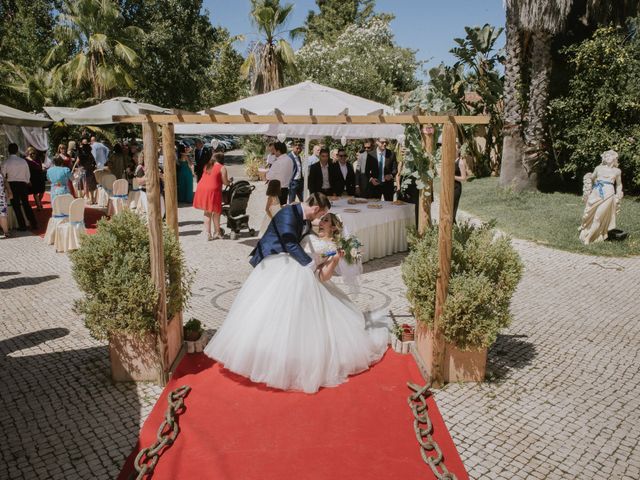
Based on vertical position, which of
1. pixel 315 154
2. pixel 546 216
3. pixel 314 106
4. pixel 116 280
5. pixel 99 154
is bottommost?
pixel 546 216

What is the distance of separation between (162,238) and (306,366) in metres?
1.96

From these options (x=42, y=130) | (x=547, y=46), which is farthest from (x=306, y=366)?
(x=42, y=130)

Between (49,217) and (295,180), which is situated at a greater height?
(295,180)

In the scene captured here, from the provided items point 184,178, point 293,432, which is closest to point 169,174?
point 293,432

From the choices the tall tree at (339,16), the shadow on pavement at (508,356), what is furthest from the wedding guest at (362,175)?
the tall tree at (339,16)

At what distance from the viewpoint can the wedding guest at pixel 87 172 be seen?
17.1 meters

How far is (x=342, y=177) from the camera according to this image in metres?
12.3

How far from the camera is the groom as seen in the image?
538cm

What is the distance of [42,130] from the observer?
81.0 ft

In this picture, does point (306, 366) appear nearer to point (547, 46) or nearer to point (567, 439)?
point (567, 439)

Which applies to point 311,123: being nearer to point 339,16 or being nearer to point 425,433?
point 425,433

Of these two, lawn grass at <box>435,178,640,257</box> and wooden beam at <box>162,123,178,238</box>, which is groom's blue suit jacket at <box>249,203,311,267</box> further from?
lawn grass at <box>435,178,640,257</box>

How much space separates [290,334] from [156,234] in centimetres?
167

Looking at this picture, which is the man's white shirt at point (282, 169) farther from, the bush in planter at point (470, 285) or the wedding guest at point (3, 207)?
the bush in planter at point (470, 285)
